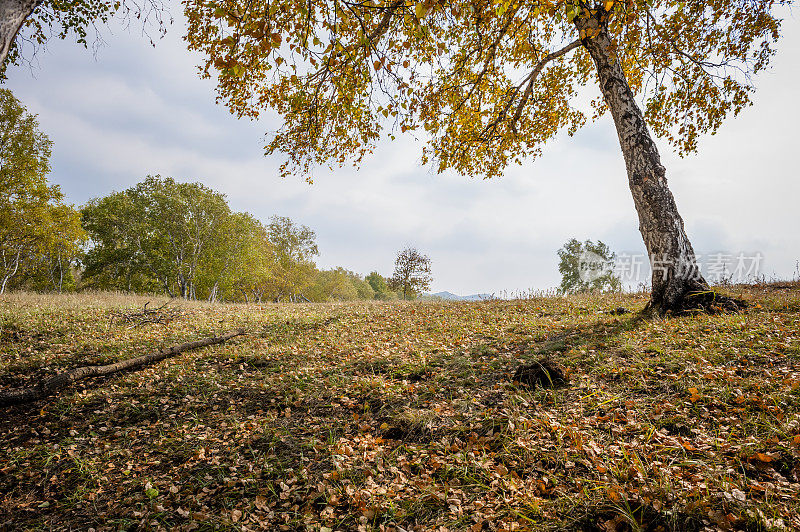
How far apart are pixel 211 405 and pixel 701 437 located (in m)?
5.86

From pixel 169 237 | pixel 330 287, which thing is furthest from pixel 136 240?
pixel 330 287

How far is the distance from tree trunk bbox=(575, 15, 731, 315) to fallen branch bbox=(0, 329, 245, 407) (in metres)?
9.78

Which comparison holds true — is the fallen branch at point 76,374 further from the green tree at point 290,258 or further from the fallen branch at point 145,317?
the green tree at point 290,258

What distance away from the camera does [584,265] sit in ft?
150

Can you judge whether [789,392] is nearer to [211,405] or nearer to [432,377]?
[432,377]

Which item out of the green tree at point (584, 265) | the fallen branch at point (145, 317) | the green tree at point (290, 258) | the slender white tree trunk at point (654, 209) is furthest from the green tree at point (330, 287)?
the slender white tree trunk at point (654, 209)

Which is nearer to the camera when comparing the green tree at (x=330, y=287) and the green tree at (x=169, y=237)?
the green tree at (x=169, y=237)

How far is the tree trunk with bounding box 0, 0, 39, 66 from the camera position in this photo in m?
4.06

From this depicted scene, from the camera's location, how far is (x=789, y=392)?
3.42m

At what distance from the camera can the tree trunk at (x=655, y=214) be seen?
661cm

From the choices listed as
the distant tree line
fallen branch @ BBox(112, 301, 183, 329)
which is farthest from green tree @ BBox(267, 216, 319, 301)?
fallen branch @ BBox(112, 301, 183, 329)

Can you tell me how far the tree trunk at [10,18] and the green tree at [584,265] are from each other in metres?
47.4

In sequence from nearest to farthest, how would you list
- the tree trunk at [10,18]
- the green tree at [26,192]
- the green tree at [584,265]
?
the tree trunk at [10,18] → the green tree at [26,192] → the green tree at [584,265]

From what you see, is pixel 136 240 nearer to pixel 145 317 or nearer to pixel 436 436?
pixel 145 317
